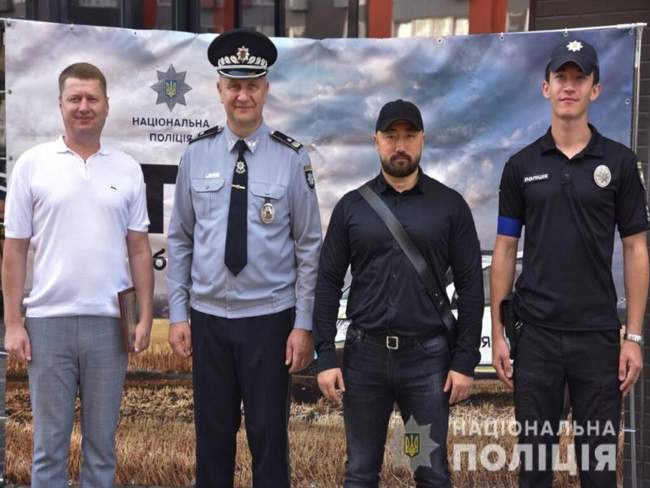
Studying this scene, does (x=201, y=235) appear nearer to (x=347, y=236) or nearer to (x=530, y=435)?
(x=347, y=236)

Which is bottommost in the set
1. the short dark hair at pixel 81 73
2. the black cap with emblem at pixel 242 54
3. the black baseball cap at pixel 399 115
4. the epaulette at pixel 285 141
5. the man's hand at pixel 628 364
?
the man's hand at pixel 628 364

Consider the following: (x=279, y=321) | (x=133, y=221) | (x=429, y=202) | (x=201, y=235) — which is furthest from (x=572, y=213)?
(x=133, y=221)

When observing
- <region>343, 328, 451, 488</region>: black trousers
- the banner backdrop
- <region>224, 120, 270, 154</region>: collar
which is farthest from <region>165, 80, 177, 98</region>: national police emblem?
<region>343, 328, 451, 488</region>: black trousers

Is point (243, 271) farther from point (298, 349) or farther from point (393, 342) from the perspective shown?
point (393, 342)

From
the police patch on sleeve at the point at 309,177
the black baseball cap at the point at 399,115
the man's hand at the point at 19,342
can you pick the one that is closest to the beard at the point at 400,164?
the black baseball cap at the point at 399,115

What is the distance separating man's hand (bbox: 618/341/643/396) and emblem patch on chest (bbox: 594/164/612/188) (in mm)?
641

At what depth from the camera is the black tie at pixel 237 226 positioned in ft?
11.9

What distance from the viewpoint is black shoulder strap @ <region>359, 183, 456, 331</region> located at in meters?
3.43

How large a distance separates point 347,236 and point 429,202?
35cm

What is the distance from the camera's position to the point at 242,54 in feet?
12.2

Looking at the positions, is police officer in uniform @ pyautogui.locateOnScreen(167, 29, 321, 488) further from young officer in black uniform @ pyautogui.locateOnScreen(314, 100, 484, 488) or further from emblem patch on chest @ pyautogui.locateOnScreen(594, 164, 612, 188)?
emblem patch on chest @ pyautogui.locateOnScreen(594, 164, 612, 188)

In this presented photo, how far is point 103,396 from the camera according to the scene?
3666 millimetres

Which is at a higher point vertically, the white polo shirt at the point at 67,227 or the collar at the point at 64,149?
the collar at the point at 64,149

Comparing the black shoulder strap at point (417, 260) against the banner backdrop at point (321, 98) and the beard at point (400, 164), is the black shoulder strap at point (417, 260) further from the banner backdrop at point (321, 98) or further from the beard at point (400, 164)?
the banner backdrop at point (321, 98)
